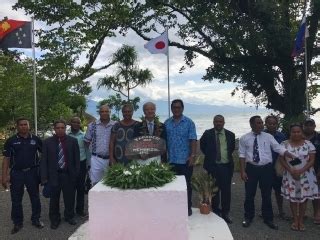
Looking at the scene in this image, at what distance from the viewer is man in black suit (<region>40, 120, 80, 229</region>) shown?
20.3 ft

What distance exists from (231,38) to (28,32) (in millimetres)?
7150

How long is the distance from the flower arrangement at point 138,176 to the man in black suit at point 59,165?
1.42m

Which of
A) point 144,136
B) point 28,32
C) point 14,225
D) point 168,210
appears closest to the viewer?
point 168,210

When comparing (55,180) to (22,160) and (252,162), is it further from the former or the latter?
(252,162)

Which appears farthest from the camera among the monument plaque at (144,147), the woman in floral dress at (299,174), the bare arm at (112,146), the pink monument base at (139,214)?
the woman in floral dress at (299,174)

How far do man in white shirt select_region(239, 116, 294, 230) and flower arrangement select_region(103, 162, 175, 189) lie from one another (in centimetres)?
166

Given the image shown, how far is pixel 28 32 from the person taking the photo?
35.9 feet

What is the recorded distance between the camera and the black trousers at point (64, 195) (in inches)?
250

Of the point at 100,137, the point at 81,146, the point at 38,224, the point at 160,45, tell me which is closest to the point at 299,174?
the point at 100,137

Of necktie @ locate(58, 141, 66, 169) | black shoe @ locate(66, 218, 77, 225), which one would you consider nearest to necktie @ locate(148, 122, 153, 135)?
necktie @ locate(58, 141, 66, 169)

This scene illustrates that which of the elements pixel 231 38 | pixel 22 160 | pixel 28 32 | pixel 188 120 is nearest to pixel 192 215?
pixel 188 120

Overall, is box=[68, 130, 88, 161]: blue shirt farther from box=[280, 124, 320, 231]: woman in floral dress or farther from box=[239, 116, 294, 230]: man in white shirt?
box=[280, 124, 320, 231]: woman in floral dress

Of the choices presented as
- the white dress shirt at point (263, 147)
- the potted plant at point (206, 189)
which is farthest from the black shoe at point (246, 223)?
the white dress shirt at point (263, 147)

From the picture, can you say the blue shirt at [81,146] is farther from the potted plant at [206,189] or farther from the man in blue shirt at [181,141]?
the potted plant at [206,189]
